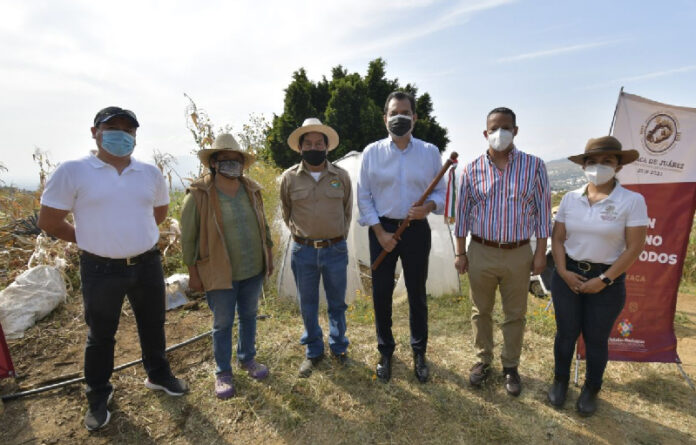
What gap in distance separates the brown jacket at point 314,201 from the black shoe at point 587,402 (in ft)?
7.53

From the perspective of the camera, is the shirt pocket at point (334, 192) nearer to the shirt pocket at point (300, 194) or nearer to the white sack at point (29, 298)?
the shirt pocket at point (300, 194)

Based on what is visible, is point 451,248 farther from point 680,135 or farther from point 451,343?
point 680,135

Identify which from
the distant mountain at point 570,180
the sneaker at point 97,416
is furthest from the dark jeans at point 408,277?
the sneaker at point 97,416

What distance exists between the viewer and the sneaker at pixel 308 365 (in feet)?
10.8

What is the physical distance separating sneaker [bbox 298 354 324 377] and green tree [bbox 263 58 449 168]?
332 inches

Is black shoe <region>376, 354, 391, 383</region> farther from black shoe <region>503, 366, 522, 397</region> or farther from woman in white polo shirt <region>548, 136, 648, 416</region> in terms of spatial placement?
woman in white polo shirt <region>548, 136, 648, 416</region>

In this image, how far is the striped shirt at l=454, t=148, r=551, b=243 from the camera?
270 cm

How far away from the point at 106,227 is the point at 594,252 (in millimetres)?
3363

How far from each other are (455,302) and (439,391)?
2.54 metres

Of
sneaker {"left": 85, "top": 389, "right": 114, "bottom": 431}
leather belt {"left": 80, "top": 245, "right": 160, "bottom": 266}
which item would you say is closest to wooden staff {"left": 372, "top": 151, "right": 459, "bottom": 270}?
leather belt {"left": 80, "top": 245, "right": 160, "bottom": 266}

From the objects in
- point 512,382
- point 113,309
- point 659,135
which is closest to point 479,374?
point 512,382

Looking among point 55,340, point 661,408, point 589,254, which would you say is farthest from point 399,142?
point 55,340

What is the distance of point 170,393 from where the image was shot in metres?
3.07

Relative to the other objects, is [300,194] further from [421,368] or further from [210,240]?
[421,368]
